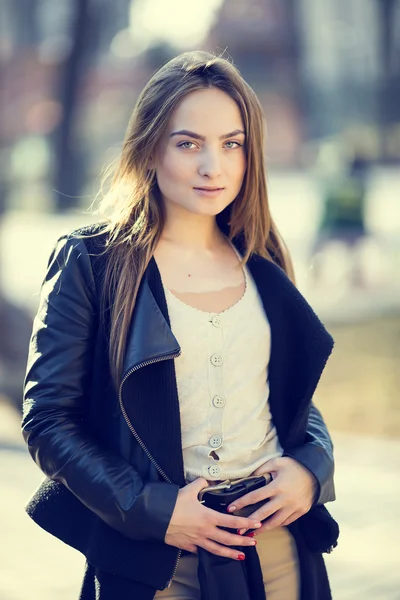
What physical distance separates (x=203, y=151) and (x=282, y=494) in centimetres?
73

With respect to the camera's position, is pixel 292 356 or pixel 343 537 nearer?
pixel 292 356

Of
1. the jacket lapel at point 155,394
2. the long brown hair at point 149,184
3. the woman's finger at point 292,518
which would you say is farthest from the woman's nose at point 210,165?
the woman's finger at point 292,518

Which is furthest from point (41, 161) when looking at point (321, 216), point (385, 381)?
point (385, 381)

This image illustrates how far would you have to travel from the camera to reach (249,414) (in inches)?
83.3

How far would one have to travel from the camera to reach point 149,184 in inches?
86.7

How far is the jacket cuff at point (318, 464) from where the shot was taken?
2102mm

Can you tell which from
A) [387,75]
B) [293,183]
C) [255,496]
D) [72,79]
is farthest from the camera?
[387,75]

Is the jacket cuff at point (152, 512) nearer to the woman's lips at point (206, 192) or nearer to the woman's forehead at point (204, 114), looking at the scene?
the woman's lips at point (206, 192)

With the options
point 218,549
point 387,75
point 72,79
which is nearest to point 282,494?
point 218,549

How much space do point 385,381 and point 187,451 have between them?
18.9 ft

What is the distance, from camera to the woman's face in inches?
83.2

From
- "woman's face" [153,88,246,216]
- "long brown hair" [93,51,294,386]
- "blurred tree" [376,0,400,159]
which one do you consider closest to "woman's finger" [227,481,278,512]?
"long brown hair" [93,51,294,386]

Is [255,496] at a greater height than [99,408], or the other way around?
[99,408]

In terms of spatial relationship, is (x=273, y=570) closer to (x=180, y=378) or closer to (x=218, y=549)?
(x=218, y=549)
